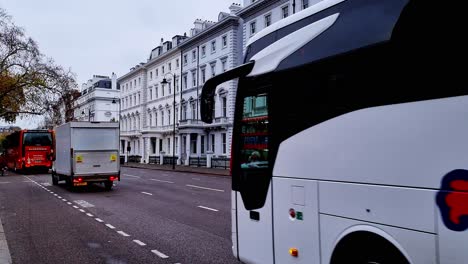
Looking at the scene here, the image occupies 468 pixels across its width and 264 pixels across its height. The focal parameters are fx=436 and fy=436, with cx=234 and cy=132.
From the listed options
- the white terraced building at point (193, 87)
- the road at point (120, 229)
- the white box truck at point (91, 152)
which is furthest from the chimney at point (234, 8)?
A: the road at point (120, 229)

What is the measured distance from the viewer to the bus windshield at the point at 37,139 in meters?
38.3

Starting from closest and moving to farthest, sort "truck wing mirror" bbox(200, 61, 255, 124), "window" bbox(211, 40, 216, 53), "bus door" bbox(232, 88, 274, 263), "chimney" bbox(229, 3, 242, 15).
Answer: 1. "bus door" bbox(232, 88, 274, 263)
2. "truck wing mirror" bbox(200, 61, 255, 124)
3. "chimney" bbox(229, 3, 242, 15)
4. "window" bbox(211, 40, 216, 53)

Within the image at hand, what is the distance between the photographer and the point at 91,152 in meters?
20.1

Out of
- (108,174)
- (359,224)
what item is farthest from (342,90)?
(108,174)

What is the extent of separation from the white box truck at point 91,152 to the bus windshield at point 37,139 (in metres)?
19.8

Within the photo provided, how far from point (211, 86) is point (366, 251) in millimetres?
2837

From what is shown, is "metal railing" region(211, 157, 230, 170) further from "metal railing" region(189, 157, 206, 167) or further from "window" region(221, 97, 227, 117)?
"window" region(221, 97, 227, 117)

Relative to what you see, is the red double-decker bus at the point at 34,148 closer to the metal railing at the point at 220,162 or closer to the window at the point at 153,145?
the metal railing at the point at 220,162

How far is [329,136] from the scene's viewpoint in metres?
4.09

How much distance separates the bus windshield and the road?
22950 millimetres

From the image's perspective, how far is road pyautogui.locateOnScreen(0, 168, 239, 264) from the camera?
759cm

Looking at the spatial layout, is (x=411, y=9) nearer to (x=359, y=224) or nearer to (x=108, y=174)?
(x=359, y=224)

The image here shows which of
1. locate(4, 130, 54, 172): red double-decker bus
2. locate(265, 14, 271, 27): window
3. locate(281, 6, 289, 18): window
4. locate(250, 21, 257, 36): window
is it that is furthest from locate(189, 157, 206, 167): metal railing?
locate(281, 6, 289, 18): window

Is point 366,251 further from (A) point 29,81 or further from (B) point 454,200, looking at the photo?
(A) point 29,81
